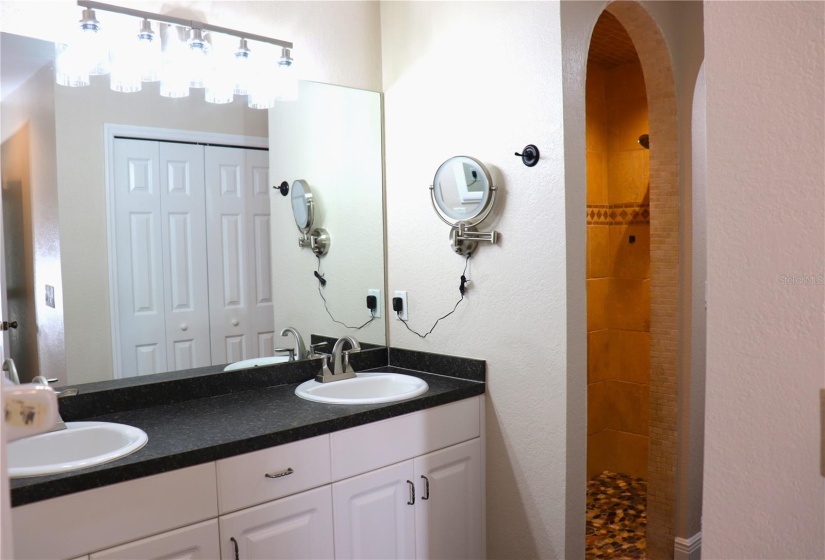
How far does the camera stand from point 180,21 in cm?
228

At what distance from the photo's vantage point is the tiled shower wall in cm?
368

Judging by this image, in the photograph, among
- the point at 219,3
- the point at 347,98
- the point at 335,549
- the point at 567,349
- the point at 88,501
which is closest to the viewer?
the point at 88,501

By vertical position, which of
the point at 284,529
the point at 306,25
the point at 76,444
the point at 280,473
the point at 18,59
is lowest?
the point at 284,529

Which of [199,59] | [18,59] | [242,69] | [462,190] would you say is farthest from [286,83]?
[18,59]

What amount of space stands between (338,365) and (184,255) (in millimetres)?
719

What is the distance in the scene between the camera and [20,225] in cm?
201

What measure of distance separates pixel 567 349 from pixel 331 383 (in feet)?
2.97

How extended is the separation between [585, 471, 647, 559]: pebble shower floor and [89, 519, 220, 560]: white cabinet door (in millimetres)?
1793

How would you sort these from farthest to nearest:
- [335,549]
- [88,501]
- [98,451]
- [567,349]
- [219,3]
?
[219,3]
[567,349]
[335,549]
[98,451]
[88,501]

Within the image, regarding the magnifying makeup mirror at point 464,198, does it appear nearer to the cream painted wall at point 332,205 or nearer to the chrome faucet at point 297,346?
the cream painted wall at point 332,205

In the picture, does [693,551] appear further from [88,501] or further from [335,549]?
[88,501]

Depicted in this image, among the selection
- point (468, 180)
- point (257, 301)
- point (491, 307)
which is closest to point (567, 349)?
point (491, 307)

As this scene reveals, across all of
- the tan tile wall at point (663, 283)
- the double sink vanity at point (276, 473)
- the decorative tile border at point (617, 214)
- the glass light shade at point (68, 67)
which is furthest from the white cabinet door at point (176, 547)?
the decorative tile border at point (617, 214)

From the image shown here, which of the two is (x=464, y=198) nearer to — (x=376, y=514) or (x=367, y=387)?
(x=367, y=387)
